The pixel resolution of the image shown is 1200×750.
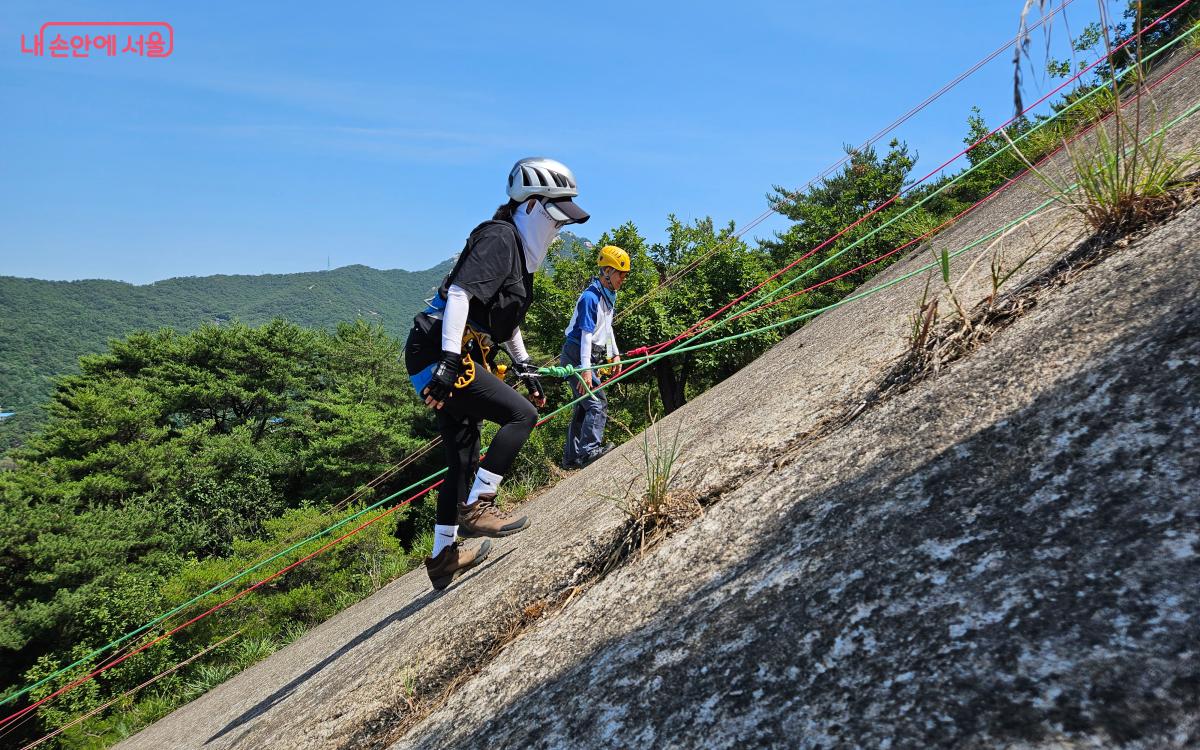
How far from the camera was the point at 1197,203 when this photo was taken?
7.98 feet

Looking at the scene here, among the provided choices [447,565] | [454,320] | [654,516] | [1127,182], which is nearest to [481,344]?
[454,320]

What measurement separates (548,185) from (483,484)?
170 cm

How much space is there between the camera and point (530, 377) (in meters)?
4.56

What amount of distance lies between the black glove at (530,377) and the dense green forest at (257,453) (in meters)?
3.05

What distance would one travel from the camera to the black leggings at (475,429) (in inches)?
151

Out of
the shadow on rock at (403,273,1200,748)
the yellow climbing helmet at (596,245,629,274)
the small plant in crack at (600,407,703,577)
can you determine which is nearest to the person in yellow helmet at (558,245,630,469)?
the yellow climbing helmet at (596,245,629,274)

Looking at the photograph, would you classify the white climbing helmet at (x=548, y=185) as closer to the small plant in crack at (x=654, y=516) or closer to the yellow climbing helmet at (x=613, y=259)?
the small plant in crack at (x=654, y=516)

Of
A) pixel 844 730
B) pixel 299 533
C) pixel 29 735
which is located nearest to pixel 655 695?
pixel 844 730

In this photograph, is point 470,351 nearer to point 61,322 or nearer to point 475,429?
point 475,429

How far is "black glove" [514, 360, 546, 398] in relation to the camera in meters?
4.49

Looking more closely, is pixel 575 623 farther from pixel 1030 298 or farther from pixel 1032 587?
pixel 1030 298

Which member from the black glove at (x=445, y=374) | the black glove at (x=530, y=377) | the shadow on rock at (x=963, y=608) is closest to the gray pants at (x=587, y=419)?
the black glove at (x=530, y=377)

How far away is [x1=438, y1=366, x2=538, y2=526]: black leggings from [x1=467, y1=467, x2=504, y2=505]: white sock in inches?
1.5

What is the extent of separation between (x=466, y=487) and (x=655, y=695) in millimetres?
2705
